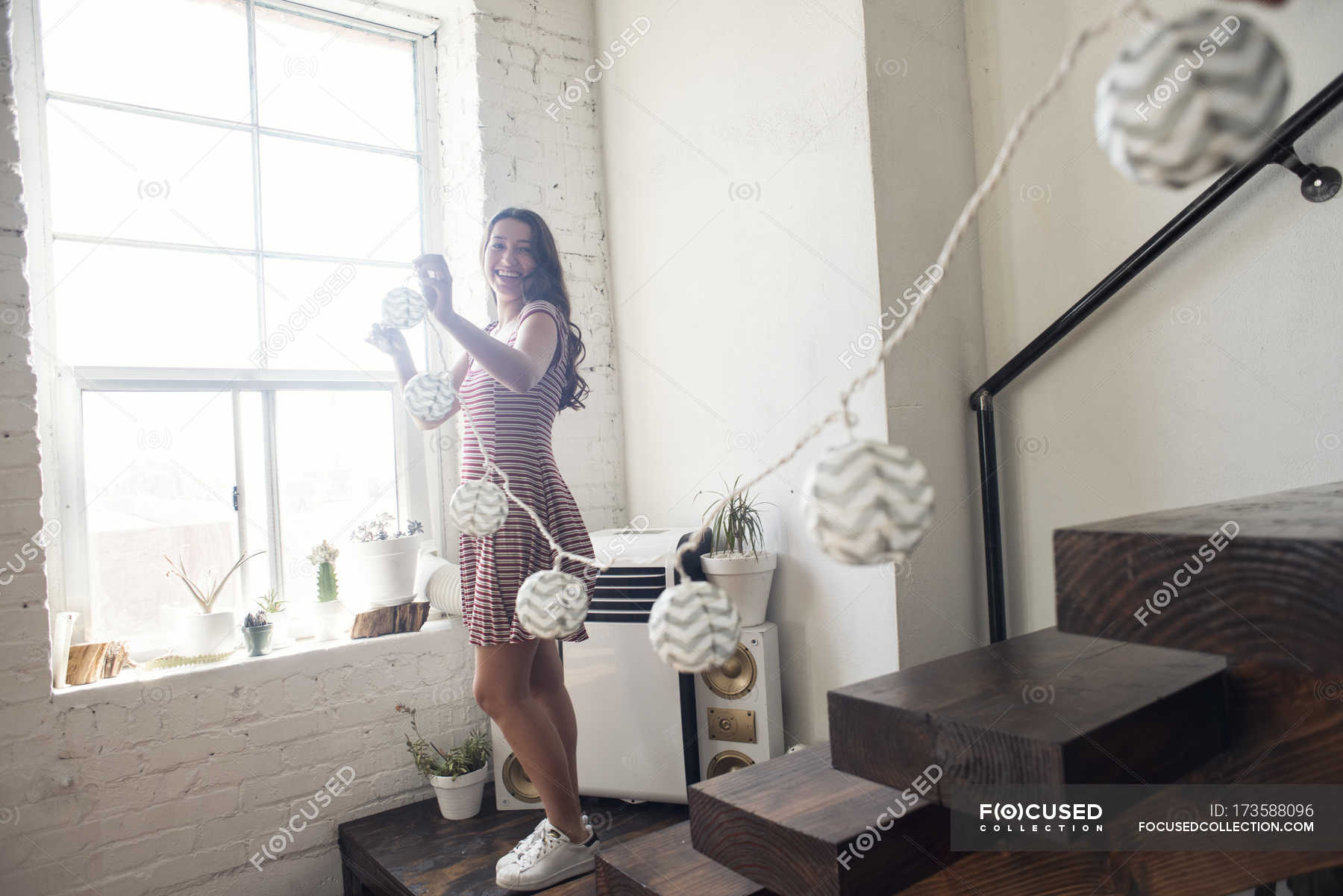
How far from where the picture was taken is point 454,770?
2.42 metres

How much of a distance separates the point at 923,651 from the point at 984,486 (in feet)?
1.45

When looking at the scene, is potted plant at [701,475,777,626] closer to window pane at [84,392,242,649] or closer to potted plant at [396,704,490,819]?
potted plant at [396,704,490,819]

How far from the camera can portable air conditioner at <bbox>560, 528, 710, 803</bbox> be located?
2.26 metres

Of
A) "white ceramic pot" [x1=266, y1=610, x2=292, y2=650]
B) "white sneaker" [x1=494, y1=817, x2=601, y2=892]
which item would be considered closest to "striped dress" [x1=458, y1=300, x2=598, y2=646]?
"white sneaker" [x1=494, y1=817, x2=601, y2=892]

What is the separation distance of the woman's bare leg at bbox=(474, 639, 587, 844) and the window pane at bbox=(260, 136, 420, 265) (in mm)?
1555

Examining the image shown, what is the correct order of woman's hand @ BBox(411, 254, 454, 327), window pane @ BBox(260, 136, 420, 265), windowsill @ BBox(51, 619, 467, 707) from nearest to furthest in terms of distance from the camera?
woman's hand @ BBox(411, 254, 454, 327), windowsill @ BBox(51, 619, 467, 707), window pane @ BBox(260, 136, 420, 265)

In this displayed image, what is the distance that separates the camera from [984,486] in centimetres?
212

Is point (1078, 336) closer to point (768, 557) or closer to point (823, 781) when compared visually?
Result: point (768, 557)

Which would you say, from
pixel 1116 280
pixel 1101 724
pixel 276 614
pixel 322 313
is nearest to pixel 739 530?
pixel 1116 280

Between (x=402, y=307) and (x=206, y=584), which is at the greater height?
(x=402, y=307)

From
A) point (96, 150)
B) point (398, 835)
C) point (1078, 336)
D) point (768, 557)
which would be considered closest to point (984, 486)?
point (1078, 336)

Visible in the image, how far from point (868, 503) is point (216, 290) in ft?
8.75

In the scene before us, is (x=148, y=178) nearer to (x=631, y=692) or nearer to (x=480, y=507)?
(x=631, y=692)

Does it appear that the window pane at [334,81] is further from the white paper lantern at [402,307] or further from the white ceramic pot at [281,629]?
the white paper lantern at [402,307]
